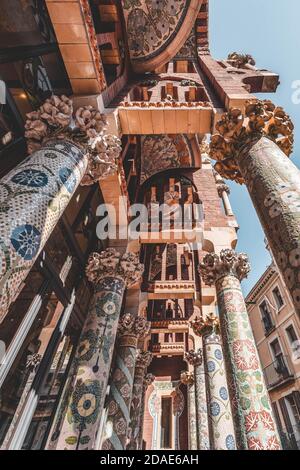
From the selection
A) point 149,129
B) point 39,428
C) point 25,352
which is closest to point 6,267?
point 25,352

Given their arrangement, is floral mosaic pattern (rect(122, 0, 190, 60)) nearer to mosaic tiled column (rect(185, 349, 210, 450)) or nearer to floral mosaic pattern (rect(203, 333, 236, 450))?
floral mosaic pattern (rect(203, 333, 236, 450))

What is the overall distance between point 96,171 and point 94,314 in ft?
6.94

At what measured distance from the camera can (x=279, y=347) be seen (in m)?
15.8

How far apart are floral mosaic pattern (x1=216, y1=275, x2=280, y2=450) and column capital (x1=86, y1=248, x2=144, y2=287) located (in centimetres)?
152

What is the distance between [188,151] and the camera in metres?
8.15

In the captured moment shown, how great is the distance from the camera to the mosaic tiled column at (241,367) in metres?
3.02

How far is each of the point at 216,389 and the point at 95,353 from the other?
267cm

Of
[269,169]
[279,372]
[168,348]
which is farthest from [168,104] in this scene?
[279,372]

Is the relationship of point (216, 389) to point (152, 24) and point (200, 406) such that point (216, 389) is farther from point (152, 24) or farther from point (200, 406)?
point (152, 24)

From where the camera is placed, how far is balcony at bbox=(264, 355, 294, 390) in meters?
13.9

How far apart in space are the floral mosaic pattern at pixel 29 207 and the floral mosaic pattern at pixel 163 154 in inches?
212

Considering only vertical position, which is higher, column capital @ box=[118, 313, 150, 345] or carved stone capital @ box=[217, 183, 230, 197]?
carved stone capital @ box=[217, 183, 230, 197]

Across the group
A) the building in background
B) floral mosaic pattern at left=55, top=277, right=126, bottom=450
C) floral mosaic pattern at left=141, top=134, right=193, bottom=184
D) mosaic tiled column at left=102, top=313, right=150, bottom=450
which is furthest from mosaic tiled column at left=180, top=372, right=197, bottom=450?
floral mosaic pattern at left=141, top=134, right=193, bottom=184

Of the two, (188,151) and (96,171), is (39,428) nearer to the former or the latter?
(96,171)
